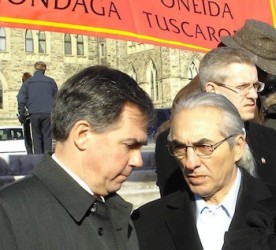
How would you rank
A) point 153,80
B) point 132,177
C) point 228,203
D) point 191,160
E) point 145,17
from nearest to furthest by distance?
point 191,160 < point 228,203 < point 145,17 < point 132,177 < point 153,80

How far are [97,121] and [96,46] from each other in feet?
141

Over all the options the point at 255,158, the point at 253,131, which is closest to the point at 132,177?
the point at 253,131

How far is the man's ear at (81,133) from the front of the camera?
2119 mm

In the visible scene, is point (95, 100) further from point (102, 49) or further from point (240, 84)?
point (102, 49)

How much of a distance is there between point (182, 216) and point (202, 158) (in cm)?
27

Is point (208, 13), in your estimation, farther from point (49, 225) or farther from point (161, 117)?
point (161, 117)

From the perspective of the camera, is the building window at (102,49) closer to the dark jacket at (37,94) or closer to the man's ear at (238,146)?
the dark jacket at (37,94)

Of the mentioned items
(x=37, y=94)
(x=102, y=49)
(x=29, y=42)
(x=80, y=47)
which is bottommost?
(x=37, y=94)

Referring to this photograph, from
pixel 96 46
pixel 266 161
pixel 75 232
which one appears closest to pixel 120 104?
pixel 75 232

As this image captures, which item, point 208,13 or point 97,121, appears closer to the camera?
point 97,121

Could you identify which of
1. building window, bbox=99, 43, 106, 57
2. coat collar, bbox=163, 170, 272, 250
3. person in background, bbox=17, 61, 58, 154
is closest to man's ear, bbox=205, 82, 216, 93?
coat collar, bbox=163, 170, 272, 250

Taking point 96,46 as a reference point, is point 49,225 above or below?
below

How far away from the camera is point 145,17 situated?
4.29 m

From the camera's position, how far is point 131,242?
2.37 m
